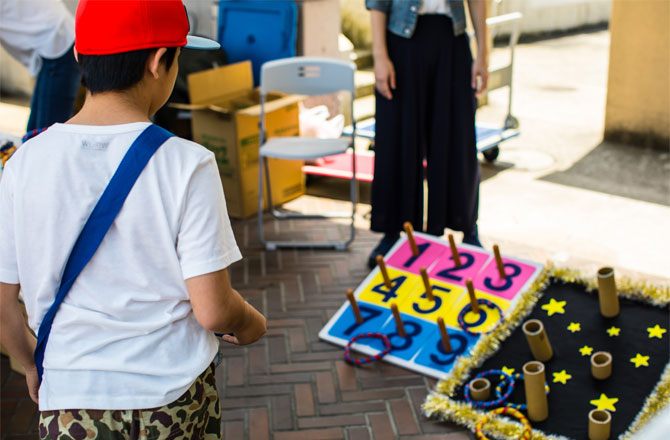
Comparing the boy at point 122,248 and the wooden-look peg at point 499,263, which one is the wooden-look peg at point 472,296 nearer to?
the wooden-look peg at point 499,263

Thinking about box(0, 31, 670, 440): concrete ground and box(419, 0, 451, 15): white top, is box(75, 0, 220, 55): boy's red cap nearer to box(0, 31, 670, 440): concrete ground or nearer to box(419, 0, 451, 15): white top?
box(0, 31, 670, 440): concrete ground

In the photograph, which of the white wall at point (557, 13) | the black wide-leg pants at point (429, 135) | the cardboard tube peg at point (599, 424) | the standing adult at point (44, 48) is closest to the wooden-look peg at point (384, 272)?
the black wide-leg pants at point (429, 135)

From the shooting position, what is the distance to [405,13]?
151 inches

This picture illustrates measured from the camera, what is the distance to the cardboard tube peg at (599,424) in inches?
110

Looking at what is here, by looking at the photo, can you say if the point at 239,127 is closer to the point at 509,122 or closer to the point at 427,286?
the point at 427,286

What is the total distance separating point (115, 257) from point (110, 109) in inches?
10.8

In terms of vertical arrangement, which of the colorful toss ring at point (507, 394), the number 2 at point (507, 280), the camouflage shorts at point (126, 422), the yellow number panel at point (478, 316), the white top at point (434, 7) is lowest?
the colorful toss ring at point (507, 394)

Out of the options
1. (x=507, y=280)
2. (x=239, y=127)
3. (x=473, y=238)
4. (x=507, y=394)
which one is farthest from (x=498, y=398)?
(x=239, y=127)

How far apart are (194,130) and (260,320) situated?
153 inches

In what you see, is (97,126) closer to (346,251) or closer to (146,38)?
(146,38)

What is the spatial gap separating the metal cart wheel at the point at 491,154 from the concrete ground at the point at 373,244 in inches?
2.5

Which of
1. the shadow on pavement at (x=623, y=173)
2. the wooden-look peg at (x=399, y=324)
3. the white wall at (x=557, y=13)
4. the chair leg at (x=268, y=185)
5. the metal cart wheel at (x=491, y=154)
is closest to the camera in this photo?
the wooden-look peg at (x=399, y=324)

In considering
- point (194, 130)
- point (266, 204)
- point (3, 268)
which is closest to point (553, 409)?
point (3, 268)

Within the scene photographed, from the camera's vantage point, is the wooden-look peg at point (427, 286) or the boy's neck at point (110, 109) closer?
the boy's neck at point (110, 109)
